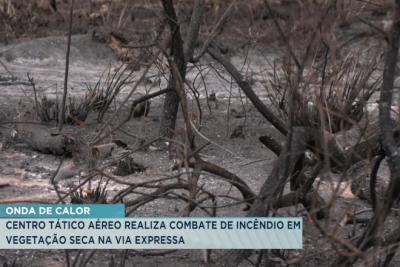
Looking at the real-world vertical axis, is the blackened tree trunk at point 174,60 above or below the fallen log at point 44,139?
above

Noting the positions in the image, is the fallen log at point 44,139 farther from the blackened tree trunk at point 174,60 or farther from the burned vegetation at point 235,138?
the blackened tree trunk at point 174,60

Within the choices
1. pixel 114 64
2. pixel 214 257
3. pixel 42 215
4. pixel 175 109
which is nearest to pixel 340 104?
pixel 175 109

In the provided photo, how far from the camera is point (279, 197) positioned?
3473 mm

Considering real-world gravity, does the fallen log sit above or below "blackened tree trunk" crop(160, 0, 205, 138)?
below

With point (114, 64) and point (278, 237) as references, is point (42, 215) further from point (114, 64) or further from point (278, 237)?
point (114, 64)

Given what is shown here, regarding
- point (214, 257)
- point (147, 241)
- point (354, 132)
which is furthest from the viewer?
point (354, 132)

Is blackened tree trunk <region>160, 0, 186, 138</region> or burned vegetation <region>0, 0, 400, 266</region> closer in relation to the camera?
burned vegetation <region>0, 0, 400, 266</region>

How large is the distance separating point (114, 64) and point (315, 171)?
661 centimetres
